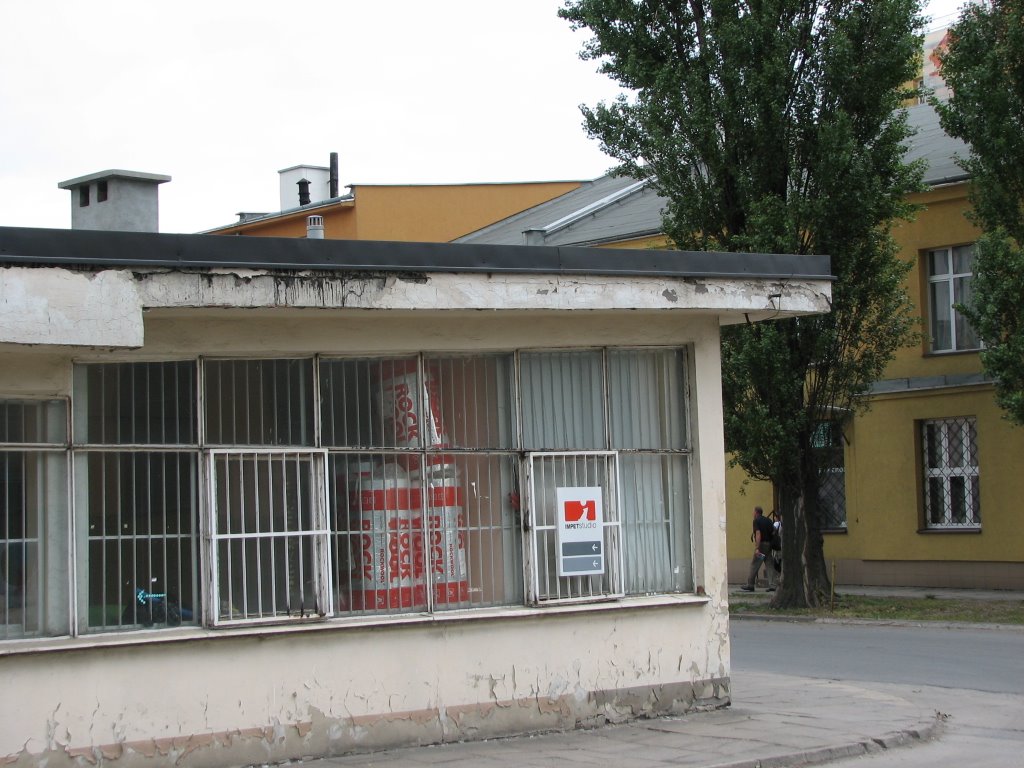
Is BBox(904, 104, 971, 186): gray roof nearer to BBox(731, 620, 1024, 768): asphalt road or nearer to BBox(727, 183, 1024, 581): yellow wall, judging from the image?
BBox(727, 183, 1024, 581): yellow wall

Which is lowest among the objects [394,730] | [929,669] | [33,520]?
[929,669]

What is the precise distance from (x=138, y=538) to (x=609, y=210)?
26709mm

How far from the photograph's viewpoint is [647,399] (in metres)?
10.8

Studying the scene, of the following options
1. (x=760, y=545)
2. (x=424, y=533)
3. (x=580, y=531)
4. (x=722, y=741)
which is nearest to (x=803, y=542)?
(x=760, y=545)

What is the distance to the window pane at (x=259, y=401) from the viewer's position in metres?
9.00

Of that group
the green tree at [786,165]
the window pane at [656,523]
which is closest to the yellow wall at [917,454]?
the green tree at [786,165]

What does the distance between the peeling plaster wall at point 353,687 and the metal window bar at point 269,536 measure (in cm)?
30

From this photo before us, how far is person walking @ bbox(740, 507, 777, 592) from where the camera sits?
25.4 m

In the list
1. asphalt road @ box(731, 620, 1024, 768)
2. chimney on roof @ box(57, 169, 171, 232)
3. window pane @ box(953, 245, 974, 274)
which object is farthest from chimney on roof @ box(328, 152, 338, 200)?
chimney on roof @ box(57, 169, 171, 232)

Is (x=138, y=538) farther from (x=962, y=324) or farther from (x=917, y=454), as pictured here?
(x=917, y=454)

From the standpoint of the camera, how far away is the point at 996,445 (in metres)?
23.7

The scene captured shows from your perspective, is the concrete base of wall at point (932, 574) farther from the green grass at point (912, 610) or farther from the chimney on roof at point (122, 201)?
the chimney on roof at point (122, 201)

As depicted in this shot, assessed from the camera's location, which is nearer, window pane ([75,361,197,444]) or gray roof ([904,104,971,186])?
window pane ([75,361,197,444])

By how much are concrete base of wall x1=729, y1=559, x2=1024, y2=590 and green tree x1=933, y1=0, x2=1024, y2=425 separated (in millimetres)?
4031
